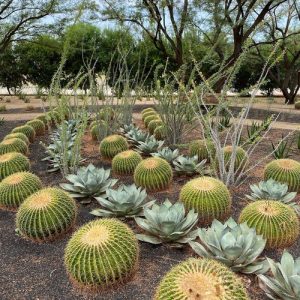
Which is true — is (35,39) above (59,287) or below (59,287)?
above

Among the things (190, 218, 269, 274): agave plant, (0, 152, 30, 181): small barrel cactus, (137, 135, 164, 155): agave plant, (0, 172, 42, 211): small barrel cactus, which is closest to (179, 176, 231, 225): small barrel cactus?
(190, 218, 269, 274): agave plant

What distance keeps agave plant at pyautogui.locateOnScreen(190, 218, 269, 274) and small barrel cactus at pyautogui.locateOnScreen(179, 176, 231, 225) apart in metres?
0.78

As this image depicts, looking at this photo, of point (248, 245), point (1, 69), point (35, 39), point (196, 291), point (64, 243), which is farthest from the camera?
point (1, 69)

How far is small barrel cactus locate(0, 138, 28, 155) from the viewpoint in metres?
6.32

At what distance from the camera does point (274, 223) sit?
3445 mm

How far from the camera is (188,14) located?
15.9m

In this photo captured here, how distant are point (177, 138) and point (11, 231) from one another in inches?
146

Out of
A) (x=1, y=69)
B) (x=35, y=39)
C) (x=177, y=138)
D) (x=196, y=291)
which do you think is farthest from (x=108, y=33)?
(x=196, y=291)

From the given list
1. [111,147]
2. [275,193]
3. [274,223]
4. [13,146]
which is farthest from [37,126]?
[274,223]

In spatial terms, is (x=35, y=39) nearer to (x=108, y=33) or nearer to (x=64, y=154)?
(x=108, y=33)

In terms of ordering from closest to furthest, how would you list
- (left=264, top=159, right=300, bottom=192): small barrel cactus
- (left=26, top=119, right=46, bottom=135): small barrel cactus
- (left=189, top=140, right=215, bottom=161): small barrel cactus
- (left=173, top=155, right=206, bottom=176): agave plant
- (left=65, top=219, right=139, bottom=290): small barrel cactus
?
(left=65, top=219, right=139, bottom=290): small barrel cactus, (left=264, top=159, right=300, bottom=192): small barrel cactus, (left=173, top=155, right=206, bottom=176): agave plant, (left=189, top=140, right=215, bottom=161): small barrel cactus, (left=26, top=119, right=46, bottom=135): small barrel cactus

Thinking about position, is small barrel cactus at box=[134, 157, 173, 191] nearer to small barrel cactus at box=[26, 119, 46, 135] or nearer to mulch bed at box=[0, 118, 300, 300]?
mulch bed at box=[0, 118, 300, 300]

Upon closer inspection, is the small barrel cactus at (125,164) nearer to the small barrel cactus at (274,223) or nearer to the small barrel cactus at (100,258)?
the small barrel cactus at (274,223)

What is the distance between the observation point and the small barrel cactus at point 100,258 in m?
2.89
